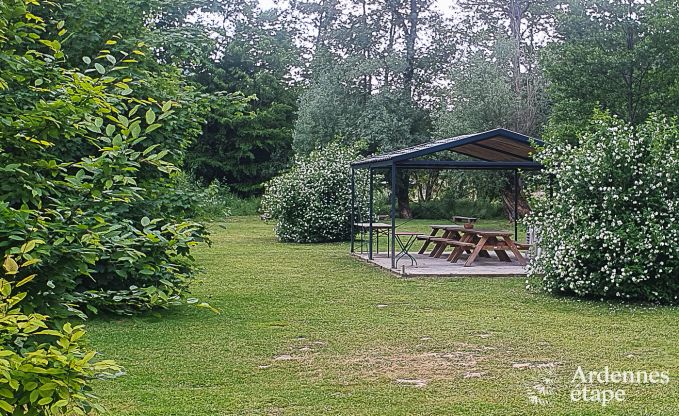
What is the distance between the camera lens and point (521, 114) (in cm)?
2802

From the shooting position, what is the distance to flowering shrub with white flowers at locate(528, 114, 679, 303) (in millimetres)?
8828

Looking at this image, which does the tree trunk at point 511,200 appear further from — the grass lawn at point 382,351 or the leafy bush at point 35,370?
the leafy bush at point 35,370

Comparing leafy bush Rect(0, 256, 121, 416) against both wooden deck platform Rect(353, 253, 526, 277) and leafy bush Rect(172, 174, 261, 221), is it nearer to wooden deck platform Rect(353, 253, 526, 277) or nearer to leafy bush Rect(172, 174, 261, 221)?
leafy bush Rect(172, 174, 261, 221)

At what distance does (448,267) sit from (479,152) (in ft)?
7.93

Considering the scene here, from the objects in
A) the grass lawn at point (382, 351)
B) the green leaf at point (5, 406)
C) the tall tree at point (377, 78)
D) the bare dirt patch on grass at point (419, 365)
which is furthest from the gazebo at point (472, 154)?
the tall tree at point (377, 78)

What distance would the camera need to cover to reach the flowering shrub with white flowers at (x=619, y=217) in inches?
348

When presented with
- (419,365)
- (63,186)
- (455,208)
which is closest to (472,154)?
(419,365)

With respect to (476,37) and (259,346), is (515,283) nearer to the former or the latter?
(259,346)

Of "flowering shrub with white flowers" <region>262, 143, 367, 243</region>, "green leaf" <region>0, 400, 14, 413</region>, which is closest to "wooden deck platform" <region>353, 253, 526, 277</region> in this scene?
"flowering shrub with white flowers" <region>262, 143, 367, 243</region>

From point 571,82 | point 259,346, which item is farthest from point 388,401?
point 571,82

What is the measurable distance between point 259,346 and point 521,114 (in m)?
22.9

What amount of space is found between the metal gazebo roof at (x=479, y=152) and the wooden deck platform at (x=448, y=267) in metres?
1.68

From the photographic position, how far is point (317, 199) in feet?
63.6

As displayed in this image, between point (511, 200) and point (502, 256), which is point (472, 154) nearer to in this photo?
point (502, 256)
